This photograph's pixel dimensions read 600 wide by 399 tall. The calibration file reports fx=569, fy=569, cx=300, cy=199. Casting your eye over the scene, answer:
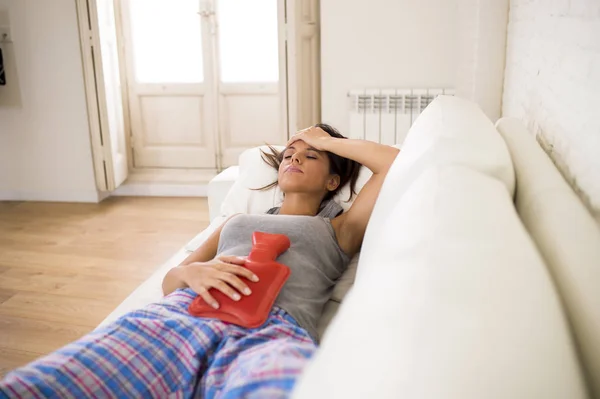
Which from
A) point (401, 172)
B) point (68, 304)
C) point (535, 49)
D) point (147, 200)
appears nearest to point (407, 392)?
point (401, 172)

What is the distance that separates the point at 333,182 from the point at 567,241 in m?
1.09

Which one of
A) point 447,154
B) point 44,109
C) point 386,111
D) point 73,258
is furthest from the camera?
point 44,109

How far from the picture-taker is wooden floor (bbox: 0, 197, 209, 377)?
235 centimetres

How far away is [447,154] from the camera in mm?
1026

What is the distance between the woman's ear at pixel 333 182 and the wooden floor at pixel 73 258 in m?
1.21

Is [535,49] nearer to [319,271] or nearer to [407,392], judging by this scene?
[319,271]

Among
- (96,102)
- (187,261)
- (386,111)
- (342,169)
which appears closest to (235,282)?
(187,261)

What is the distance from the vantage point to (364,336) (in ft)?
1.72

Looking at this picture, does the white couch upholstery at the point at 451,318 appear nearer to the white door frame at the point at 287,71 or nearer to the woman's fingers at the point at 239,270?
the woman's fingers at the point at 239,270

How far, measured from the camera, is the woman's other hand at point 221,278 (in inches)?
48.3

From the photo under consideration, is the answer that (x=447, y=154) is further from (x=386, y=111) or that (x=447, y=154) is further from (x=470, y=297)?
(x=386, y=111)

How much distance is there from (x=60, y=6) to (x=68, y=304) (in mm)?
2439

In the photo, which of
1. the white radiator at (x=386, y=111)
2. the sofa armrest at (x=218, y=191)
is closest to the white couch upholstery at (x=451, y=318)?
the sofa armrest at (x=218, y=191)

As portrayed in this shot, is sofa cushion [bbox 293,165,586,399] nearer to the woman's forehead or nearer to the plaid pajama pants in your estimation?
the plaid pajama pants
